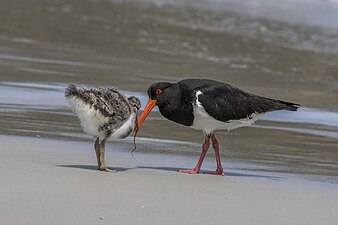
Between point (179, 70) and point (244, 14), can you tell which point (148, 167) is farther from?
point (244, 14)

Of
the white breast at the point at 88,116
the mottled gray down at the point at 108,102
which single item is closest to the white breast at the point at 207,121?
the mottled gray down at the point at 108,102

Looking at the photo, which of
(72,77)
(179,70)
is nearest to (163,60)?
(179,70)

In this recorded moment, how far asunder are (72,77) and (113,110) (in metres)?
6.24

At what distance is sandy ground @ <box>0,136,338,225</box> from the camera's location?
6.32 meters

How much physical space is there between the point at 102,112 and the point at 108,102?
14cm

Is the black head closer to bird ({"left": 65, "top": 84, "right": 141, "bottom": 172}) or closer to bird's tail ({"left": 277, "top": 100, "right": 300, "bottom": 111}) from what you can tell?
bird ({"left": 65, "top": 84, "right": 141, "bottom": 172})

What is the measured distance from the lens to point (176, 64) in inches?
688

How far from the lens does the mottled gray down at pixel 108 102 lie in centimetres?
802

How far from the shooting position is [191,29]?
2448cm

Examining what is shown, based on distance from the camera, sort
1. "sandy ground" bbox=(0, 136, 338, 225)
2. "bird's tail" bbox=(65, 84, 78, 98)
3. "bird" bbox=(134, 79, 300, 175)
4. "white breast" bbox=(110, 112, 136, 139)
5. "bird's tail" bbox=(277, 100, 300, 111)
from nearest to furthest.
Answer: "sandy ground" bbox=(0, 136, 338, 225) → "bird's tail" bbox=(65, 84, 78, 98) → "white breast" bbox=(110, 112, 136, 139) → "bird" bbox=(134, 79, 300, 175) → "bird's tail" bbox=(277, 100, 300, 111)

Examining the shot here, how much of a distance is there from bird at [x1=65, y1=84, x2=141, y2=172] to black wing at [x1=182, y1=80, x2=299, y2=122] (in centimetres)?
80

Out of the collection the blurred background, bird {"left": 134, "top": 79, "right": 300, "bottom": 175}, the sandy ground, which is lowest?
the blurred background

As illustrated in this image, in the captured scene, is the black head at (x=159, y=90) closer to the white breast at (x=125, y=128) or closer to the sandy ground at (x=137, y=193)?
the white breast at (x=125, y=128)

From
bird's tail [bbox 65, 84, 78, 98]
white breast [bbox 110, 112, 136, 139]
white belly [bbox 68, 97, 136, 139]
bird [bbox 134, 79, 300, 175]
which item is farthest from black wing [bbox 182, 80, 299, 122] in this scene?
bird's tail [bbox 65, 84, 78, 98]
